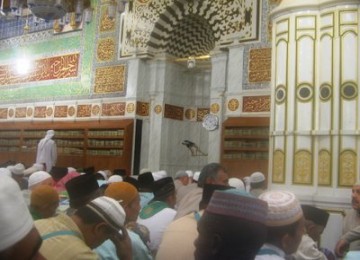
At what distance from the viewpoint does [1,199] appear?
915 millimetres

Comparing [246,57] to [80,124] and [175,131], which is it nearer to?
[175,131]

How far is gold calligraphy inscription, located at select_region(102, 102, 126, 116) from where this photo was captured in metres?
8.85

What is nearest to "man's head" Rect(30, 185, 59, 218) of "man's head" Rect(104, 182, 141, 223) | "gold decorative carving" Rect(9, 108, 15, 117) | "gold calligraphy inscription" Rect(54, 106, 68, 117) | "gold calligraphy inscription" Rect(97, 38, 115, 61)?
"man's head" Rect(104, 182, 141, 223)

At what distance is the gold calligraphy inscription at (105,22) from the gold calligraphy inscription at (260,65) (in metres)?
3.18

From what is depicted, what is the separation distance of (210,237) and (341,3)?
491cm

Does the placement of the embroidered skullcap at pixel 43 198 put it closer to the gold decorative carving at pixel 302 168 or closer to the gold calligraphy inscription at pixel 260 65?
the gold decorative carving at pixel 302 168

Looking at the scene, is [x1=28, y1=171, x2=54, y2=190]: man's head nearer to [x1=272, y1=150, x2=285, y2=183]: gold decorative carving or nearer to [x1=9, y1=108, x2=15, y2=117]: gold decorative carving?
[x1=272, y1=150, x2=285, y2=183]: gold decorative carving

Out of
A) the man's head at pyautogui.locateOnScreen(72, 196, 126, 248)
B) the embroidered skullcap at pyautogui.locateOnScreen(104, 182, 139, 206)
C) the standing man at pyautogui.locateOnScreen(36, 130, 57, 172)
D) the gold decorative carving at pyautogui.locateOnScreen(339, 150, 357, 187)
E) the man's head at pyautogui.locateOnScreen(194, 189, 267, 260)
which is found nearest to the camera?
the man's head at pyautogui.locateOnScreen(194, 189, 267, 260)

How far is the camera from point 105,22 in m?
9.44

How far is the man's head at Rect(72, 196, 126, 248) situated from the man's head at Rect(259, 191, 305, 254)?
56cm

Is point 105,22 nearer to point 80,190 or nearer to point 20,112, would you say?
point 20,112

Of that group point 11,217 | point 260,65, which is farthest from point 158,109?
point 11,217

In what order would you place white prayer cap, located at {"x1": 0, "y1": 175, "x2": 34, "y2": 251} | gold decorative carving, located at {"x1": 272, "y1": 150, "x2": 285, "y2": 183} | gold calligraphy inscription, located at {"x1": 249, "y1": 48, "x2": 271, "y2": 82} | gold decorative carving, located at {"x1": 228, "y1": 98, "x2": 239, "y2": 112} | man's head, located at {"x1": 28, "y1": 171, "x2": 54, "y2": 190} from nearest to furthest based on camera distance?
white prayer cap, located at {"x1": 0, "y1": 175, "x2": 34, "y2": 251}
man's head, located at {"x1": 28, "y1": 171, "x2": 54, "y2": 190}
gold decorative carving, located at {"x1": 272, "y1": 150, "x2": 285, "y2": 183}
gold calligraphy inscription, located at {"x1": 249, "y1": 48, "x2": 271, "y2": 82}
gold decorative carving, located at {"x1": 228, "y1": 98, "x2": 239, "y2": 112}

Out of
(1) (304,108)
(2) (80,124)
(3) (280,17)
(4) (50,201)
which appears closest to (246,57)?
(3) (280,17)
